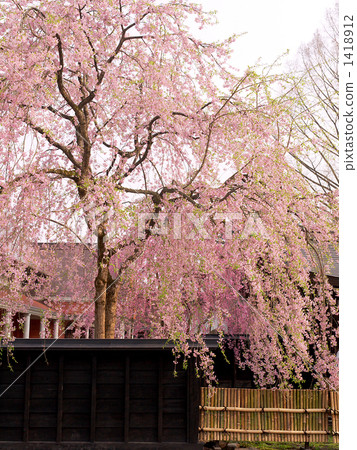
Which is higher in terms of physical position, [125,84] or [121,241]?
[125,84]

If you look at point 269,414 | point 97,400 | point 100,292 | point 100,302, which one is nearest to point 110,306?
point 100,302

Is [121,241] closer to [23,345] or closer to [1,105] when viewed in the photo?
[23,345]

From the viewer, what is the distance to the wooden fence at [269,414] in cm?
776

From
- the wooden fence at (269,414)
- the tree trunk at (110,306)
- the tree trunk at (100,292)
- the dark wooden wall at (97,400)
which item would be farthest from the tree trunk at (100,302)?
the wooden fence at (269,414)

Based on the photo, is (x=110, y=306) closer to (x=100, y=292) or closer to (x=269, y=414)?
(x=100, y=292)

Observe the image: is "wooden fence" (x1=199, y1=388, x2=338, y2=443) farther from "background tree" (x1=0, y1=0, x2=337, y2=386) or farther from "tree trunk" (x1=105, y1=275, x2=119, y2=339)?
"tree trunk" (x1=105, y1=275, x2=119, y2=339)

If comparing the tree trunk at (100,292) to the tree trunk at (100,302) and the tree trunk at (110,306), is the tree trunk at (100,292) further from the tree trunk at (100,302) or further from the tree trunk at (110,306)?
the tree trunk at (110,306)

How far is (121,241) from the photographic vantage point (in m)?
8.45

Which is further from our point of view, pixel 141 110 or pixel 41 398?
pixel 141 110

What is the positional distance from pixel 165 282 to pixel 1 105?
3.28m

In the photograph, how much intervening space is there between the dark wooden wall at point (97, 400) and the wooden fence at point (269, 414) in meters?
0.74

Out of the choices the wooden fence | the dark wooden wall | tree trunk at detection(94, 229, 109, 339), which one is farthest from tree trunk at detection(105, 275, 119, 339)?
the wooden fence

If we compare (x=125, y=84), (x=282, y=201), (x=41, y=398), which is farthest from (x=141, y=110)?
(x=41, y=398)

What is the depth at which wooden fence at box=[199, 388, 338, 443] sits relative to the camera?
7762 millimetres
